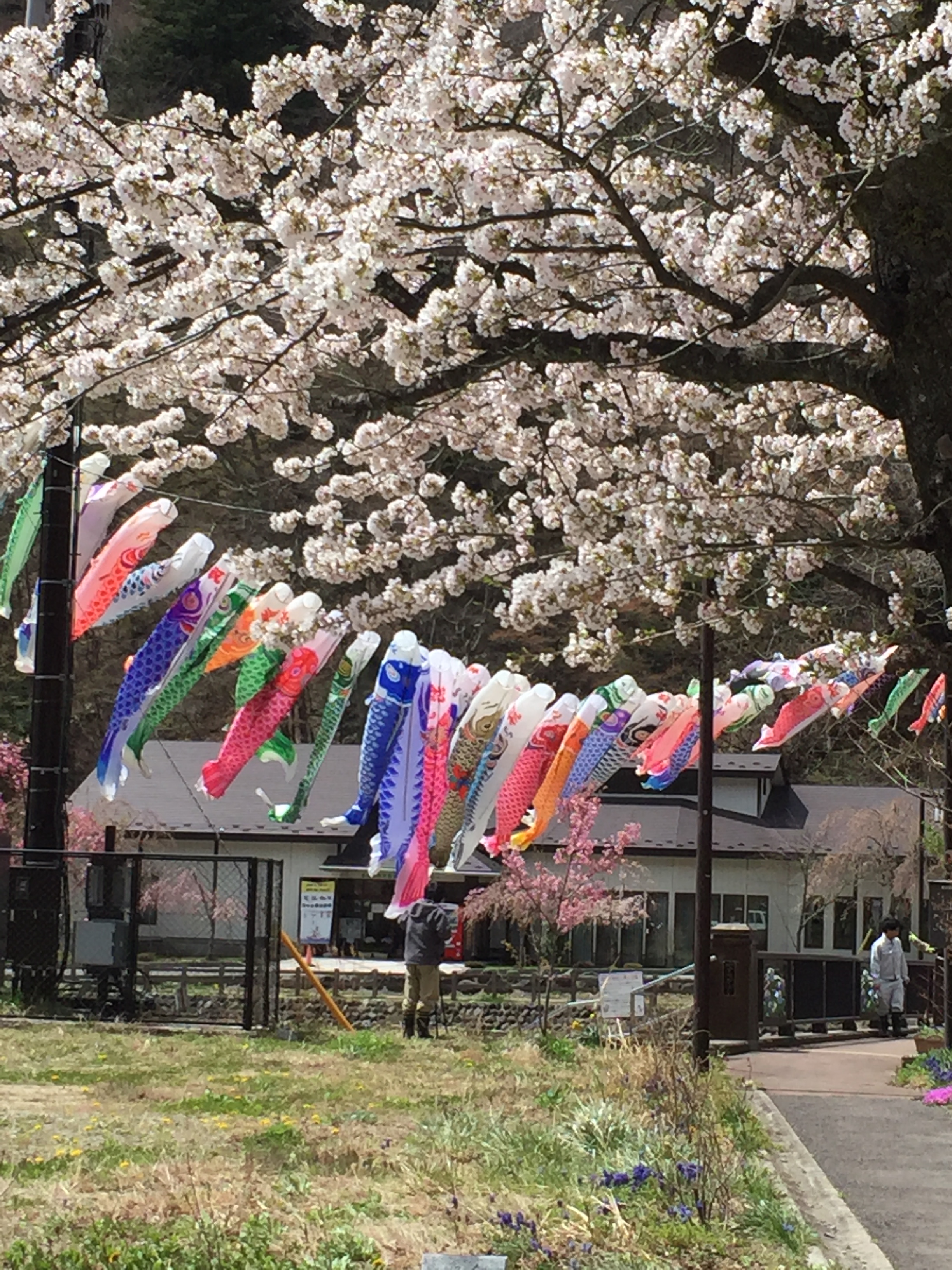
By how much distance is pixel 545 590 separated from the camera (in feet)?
23.0

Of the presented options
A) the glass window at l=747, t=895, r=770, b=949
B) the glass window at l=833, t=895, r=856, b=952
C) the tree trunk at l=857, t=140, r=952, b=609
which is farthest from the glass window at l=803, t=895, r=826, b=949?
the tree trunk at l=857, t=140, r=952, b=609

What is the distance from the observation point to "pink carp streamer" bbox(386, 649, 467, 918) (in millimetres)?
18453

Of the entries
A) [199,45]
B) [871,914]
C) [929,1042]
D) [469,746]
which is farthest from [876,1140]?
[199,45]

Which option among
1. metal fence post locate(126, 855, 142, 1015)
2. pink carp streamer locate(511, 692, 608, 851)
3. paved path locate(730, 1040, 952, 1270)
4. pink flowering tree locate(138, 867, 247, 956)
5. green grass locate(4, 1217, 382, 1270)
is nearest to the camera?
green grass locate(4, 1217, 382, 1270)

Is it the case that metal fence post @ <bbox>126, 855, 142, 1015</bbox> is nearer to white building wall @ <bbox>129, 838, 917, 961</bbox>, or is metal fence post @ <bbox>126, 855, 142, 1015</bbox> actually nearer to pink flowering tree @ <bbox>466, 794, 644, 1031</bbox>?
pink flowering tree @ <bbox>466, 794, 644, 1031</bbox>

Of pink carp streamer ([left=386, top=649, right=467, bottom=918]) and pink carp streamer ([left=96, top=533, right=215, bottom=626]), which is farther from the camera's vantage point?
pink carp streamer ([left=386, top=649, right=467, bottom=918])

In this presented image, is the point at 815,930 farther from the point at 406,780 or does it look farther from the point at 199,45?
the point at 199,45

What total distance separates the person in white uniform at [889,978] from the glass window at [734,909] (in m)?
14.9

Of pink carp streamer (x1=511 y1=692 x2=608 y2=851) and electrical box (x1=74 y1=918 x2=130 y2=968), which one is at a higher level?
pink carp streamer (x1=511 y1=692 x2=608 y2=851)

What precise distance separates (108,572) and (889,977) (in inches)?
438

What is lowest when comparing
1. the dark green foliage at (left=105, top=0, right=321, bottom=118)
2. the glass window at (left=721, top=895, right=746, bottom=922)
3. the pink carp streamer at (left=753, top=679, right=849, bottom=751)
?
the glass window at (left=721, top=895, right=746, bottom=922)

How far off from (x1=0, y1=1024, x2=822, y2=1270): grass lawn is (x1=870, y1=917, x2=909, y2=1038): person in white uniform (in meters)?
9.73

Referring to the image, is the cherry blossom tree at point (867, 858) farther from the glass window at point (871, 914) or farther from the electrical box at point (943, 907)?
the electrical box at point (943, 907)

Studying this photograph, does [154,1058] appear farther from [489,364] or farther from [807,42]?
[807,42]
